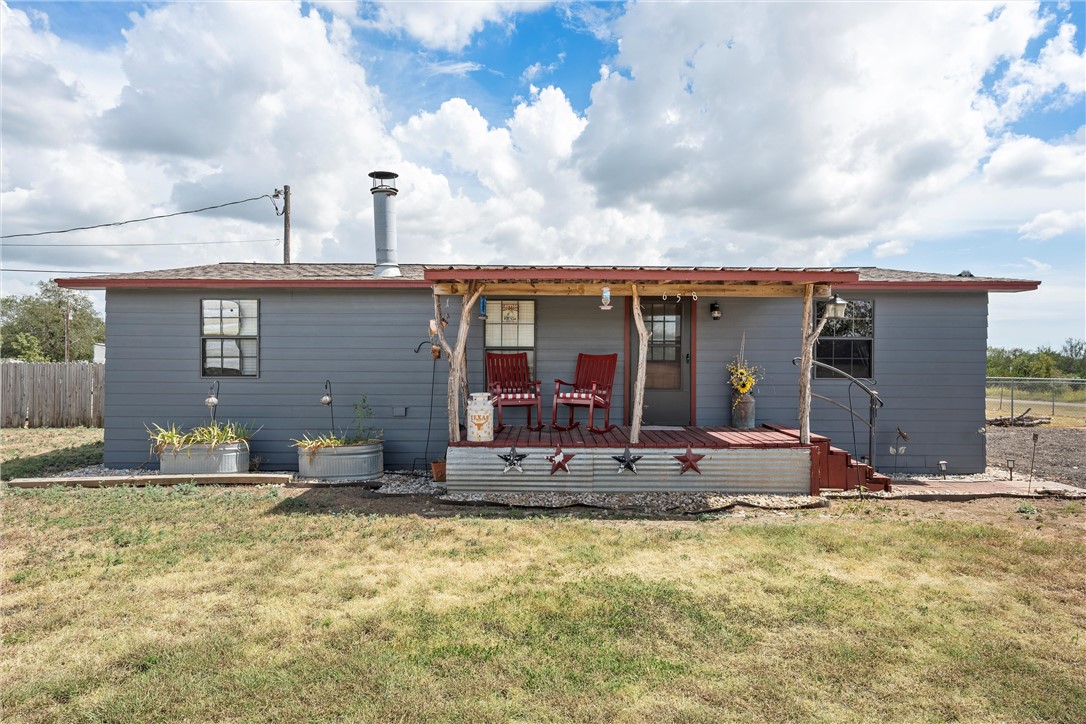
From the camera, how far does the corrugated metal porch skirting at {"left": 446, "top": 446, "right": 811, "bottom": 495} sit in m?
5.58

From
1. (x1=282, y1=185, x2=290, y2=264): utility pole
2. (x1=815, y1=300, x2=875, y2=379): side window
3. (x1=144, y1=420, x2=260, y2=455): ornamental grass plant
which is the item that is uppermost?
(x1=282, y1=185, x2=290, y2=264): utility pole

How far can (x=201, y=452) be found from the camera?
20.8 feet

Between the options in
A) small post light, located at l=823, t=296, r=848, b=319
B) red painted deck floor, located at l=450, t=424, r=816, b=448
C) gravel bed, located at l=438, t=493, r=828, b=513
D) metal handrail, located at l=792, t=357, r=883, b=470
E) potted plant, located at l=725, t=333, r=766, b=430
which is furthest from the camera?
potted plant, located at l=725, t=333, r=766, b=430

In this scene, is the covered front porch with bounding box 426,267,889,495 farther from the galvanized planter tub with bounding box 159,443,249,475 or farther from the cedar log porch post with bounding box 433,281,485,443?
the galvanized planter tub with bounding box 159,443,249,475

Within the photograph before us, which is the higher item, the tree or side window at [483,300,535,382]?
the tree

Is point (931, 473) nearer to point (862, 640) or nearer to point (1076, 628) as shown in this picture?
point (1076, 628)

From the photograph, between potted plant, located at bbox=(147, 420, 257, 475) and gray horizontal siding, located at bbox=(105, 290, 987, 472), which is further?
gray horizontal siding, located at bbox=(105, 290, 987, 472)

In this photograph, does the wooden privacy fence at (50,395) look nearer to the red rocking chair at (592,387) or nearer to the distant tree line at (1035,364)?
the red rocking chair at (592,387)

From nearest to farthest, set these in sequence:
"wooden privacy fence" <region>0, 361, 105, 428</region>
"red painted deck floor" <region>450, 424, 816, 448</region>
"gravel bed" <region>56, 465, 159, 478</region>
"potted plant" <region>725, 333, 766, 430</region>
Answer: "red painted deck floor" <region>450, 424, 816, 448</region> → "gravel bed" <region>56, 465, 159, 478</region> → "potted plant" <region>725, 333, 766, 430</region> → "wooden privacy fence" <region>0, 361, 105, 428</region>

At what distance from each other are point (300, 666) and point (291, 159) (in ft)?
43.4

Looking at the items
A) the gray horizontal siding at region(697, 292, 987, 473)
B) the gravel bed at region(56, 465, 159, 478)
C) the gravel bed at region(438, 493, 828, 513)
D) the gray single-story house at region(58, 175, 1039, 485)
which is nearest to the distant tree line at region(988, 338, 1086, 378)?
the gray horizontal siding at region(697, 292, 987, 473)

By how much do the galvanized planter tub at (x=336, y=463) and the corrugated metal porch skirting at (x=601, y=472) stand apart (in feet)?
4.52

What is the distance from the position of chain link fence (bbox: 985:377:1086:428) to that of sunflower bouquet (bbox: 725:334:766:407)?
1008 centimetres

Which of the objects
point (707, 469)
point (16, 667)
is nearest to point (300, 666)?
point (16, 667)
